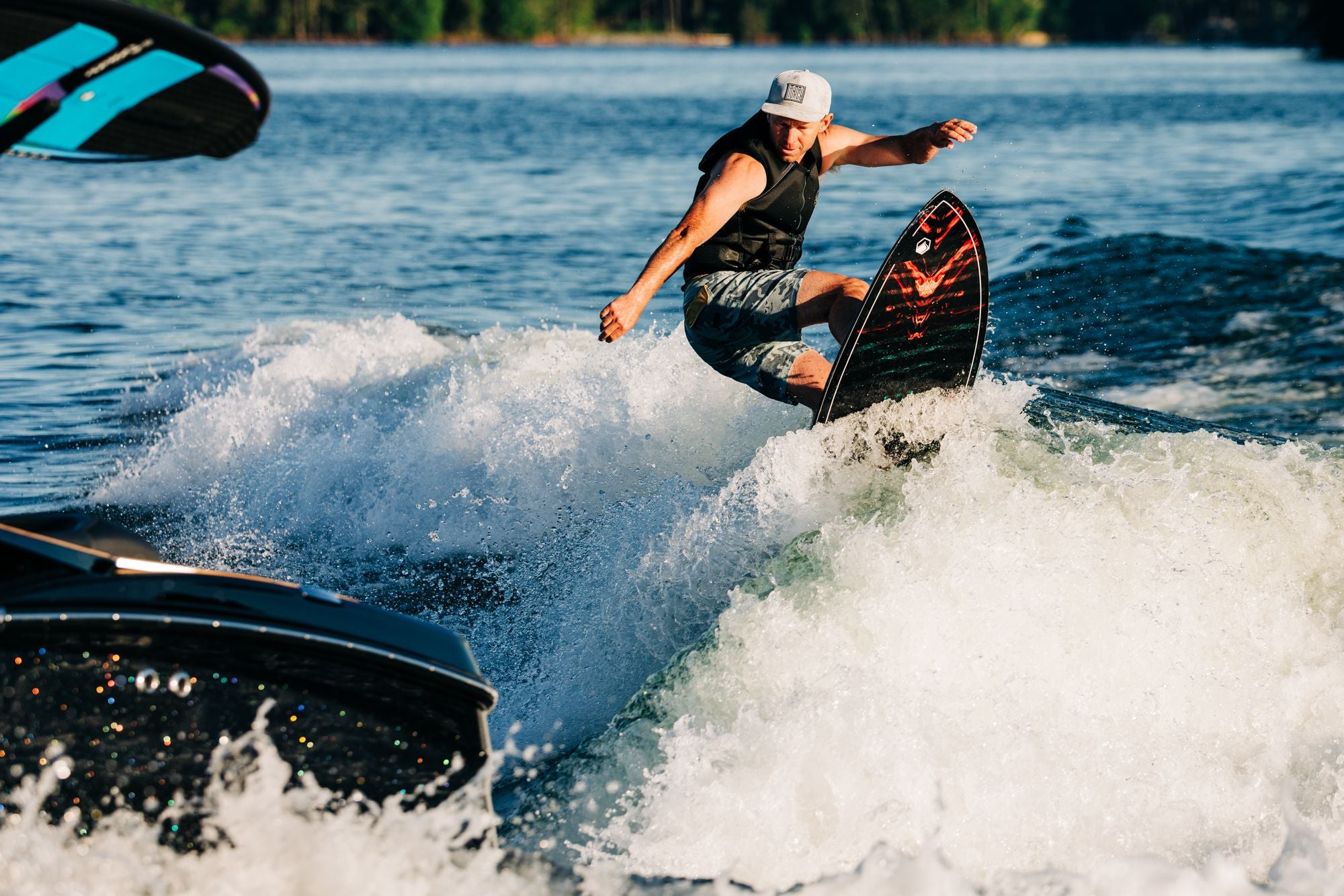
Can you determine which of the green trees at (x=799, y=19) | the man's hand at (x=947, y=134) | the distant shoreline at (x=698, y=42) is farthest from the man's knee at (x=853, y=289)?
the distant shoreline at (x=698, y=42)

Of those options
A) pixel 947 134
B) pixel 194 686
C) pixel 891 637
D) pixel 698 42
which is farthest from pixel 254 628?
pixel 698 42

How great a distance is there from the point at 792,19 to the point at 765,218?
121286mm

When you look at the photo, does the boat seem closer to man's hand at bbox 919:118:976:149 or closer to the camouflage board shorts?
the camouflage board shorts

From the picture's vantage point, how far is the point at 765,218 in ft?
19.9

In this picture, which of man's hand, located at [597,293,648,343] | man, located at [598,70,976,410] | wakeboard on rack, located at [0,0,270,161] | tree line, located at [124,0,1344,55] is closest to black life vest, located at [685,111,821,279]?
man, located at [598,70,976,410]

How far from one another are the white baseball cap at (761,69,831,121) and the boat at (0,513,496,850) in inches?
113

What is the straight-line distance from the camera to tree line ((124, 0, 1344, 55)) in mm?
108875

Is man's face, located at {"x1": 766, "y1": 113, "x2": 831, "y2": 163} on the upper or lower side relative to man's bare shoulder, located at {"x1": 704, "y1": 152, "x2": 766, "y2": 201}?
upper

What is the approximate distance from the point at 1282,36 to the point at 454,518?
11190cm

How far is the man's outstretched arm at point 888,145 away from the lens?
243 inches

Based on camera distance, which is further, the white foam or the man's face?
the man's face

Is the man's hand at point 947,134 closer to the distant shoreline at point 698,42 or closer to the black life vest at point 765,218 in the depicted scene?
the black life vest at point 765,218

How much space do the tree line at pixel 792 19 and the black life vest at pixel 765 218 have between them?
10670 cm

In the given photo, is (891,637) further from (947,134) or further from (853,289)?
(947,134)
